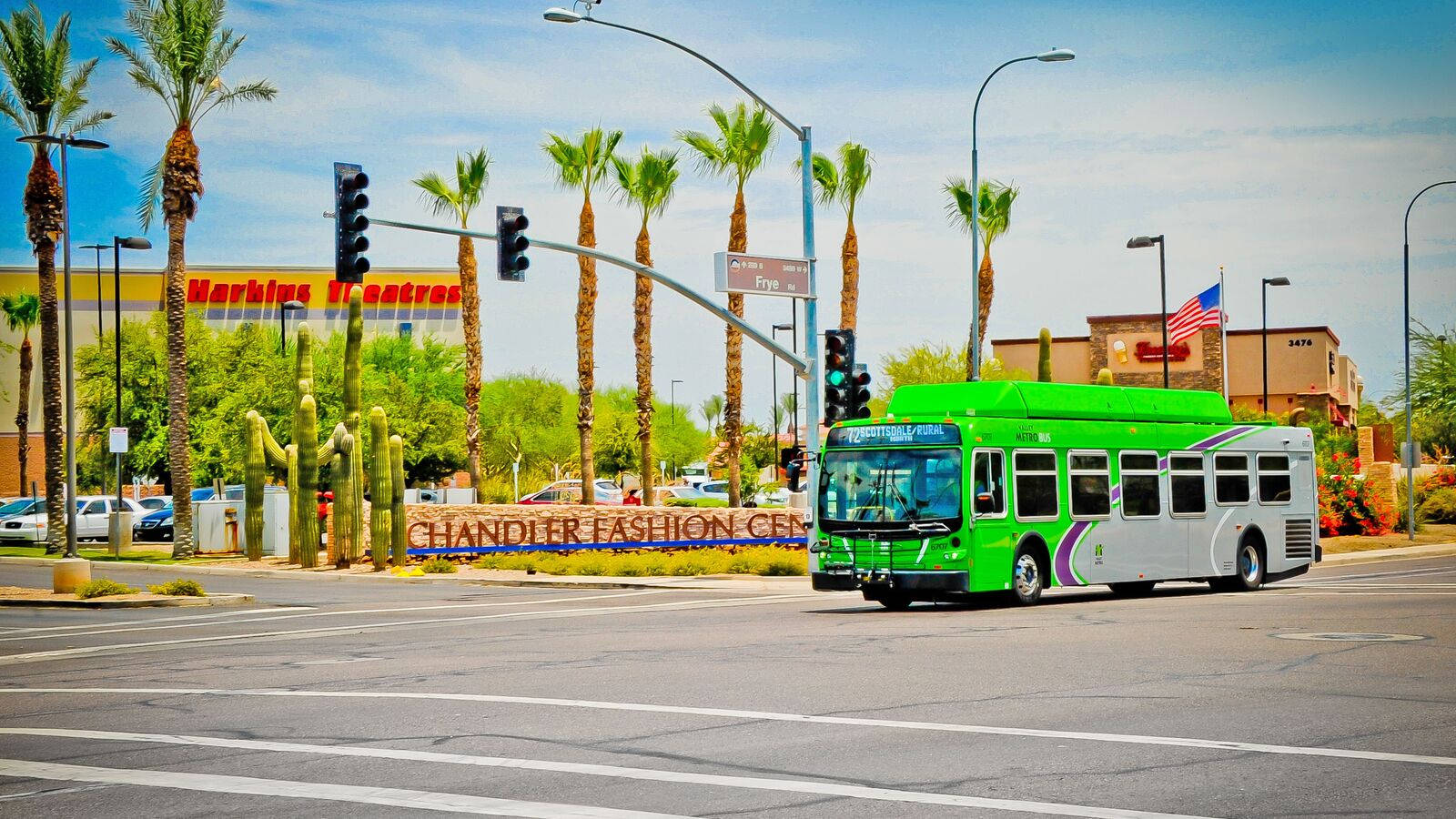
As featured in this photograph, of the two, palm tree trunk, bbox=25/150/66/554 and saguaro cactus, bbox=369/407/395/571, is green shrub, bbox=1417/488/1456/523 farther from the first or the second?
palm tree trunk, bbox=25/150/66/554

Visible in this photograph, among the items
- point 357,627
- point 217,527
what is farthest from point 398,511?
point 357,627

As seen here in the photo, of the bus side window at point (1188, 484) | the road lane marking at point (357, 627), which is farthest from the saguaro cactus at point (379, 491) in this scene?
the bus side window at point (1188, 484)

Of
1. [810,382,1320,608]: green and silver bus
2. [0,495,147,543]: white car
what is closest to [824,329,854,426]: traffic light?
[810,382,1320,608]: green and silver bus

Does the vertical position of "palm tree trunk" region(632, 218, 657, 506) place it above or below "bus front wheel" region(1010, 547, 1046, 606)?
above

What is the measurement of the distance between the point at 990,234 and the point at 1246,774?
43618 millimetres

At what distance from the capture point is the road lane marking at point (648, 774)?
786 centimetres

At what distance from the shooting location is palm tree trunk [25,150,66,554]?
43.3 m

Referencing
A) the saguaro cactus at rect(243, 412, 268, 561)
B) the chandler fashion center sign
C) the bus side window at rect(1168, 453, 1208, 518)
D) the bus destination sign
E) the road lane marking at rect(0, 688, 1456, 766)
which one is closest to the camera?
the road lane marking at rect(0, 688, 1456, 766)

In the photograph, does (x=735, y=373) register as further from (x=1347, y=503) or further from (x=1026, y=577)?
(x=1026, y=577)

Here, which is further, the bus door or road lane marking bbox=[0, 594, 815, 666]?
the bus door

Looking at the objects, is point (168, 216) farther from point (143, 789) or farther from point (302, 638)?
point (143, 789)

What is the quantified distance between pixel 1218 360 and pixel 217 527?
53.1m

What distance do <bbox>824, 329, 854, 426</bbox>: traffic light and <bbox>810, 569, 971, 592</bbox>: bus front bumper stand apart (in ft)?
18.8

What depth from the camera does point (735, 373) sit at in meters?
48.7
